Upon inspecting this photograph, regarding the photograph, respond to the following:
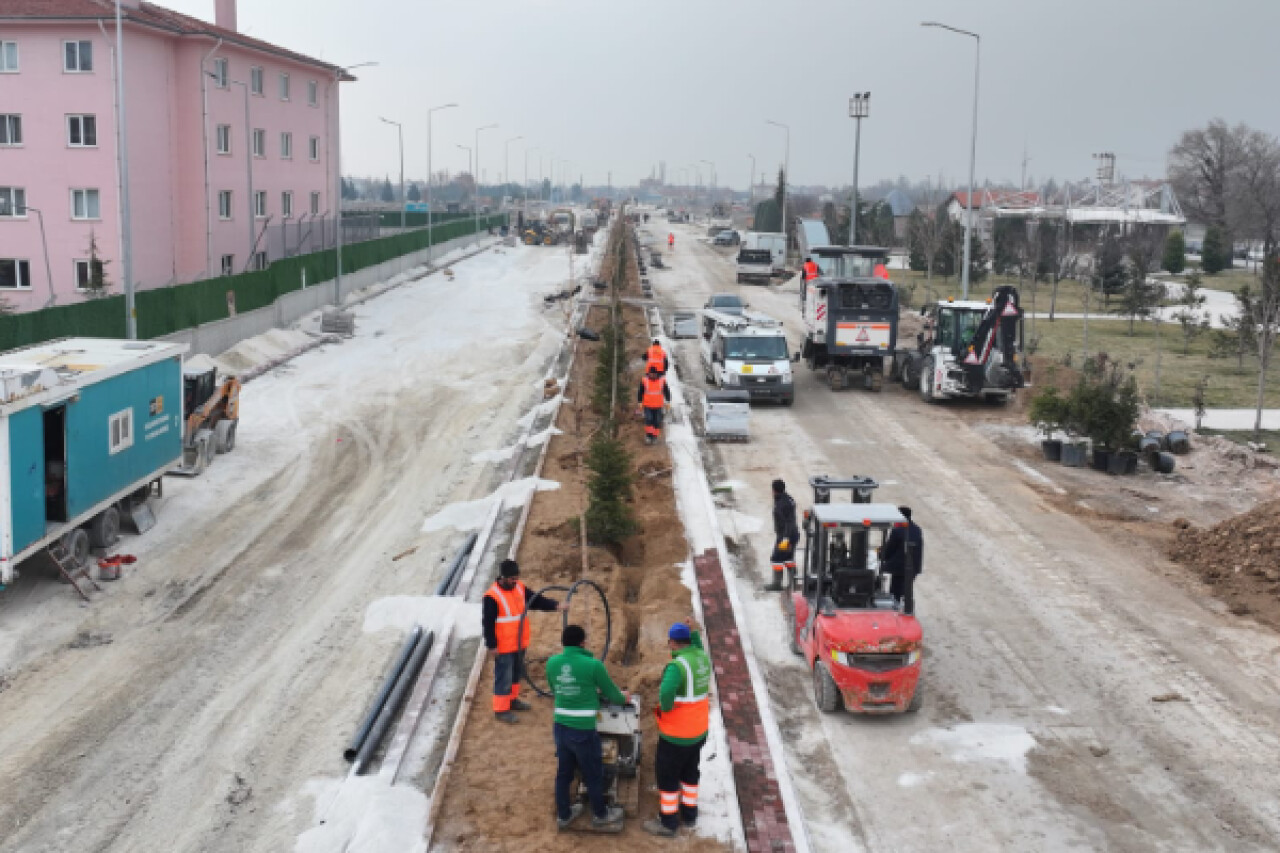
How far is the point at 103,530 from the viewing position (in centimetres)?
1666

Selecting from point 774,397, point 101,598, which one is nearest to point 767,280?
point 774,397

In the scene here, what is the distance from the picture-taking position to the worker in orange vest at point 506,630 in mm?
11117

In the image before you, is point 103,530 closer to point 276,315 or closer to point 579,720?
point 579,720

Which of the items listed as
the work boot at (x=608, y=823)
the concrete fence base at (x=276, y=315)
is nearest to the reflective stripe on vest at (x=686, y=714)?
the work boot at (x=608, y=823)

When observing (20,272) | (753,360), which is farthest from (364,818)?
(20,272)

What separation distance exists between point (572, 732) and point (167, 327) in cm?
2431

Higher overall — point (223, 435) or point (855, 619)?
point (855, 619)

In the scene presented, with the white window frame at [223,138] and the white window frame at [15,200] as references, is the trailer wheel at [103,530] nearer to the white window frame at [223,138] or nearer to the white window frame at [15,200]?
the white window frame at [15,200]

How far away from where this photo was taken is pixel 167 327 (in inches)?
1182

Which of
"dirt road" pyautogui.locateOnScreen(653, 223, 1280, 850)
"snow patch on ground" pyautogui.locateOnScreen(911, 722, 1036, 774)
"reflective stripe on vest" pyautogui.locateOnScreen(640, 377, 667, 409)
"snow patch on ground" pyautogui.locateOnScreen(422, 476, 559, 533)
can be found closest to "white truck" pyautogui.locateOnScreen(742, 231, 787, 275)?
"reflective stripe on vest" pyautogui.locateOnScreen(640, 377, 667, 409)

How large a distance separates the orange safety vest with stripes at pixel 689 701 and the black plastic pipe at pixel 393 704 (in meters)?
3.14

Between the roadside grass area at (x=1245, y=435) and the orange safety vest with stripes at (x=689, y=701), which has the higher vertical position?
the orange safety vest with stripes at (x=689, y=701)

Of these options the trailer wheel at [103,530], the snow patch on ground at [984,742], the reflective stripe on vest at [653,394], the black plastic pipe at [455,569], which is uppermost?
the reflective stripe on vest at [653,394]

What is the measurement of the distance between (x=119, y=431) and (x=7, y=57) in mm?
27999
